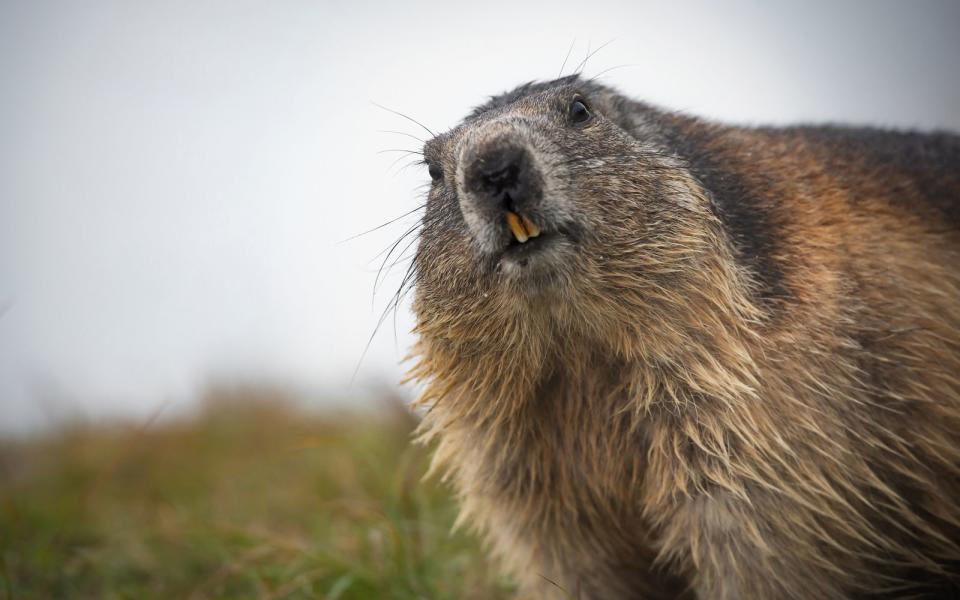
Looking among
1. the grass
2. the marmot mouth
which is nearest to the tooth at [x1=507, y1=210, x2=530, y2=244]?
the marmot mouth

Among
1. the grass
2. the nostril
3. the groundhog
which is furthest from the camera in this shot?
the grass

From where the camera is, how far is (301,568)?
461 centimetres

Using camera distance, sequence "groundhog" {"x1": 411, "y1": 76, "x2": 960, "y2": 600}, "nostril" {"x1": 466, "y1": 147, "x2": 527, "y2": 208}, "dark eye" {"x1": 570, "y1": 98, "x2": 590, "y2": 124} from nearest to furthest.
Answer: "nostril" {"x1": 466, "y1": 147, "x2": 527, "y2": 208} → "groundhog" {"x1": 411, "y1": 76, "x2": 960, "y2": 600} → "dark eye" {"x1": 570, "y1": 98, "x2": 590, "y2": 124}

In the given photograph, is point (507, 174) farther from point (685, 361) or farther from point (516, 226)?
point (685, 361)

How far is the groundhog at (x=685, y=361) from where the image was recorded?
2996mm

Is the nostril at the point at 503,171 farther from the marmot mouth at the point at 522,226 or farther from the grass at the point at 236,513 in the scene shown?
the grass at the point at 236,513

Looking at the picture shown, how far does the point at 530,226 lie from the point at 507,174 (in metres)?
0.22

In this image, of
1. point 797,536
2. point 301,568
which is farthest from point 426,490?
point 797,536

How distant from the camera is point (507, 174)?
2.85 m

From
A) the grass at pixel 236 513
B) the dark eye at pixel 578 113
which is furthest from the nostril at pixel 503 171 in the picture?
the grass at pixel 236 513

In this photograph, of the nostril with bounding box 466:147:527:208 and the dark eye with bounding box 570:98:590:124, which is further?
the dark eye with bounding box 570:98:590:124

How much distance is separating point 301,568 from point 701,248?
10.3ft

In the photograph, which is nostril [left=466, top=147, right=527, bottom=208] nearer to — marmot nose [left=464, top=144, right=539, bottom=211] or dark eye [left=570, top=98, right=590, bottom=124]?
marmot nose [left=464, top=144, right=539, bottom=211]

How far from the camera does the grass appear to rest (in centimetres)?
466
